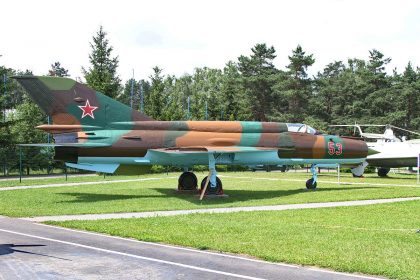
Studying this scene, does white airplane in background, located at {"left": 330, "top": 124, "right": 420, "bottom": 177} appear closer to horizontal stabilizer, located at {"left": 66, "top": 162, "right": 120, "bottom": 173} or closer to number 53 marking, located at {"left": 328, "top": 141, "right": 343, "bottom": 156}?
number 53 marking, located at {"left": 328, "top": 141, "right": 343, "bottom": 156}

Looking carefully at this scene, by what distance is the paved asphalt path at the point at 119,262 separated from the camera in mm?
8305

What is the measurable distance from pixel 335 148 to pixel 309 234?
13.4 metres

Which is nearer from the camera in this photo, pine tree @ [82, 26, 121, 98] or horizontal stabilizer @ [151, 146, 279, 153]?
horizontal stabilizer @ [151, 146, 279, 153]

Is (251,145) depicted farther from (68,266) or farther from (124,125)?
(68,266)

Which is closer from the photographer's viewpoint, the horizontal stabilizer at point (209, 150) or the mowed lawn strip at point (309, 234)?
the mowed lawn strip at point (309, 234)

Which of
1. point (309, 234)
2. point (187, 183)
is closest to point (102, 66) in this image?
point (187, 183)

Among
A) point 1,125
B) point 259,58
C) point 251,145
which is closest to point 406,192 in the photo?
point 251,145

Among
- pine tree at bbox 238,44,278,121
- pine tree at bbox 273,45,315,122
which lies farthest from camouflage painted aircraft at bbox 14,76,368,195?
pine tree at bbox 238,44,278,121

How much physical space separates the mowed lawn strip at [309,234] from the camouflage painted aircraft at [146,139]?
6300 millimetres

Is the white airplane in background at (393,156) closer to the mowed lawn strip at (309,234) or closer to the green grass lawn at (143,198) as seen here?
the green grass lawn at (143,198)

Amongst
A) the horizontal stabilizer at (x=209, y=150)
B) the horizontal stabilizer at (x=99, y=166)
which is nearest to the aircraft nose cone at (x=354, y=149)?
the horizontal stabilizer at (x=209, y=150)

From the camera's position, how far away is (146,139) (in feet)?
73.5

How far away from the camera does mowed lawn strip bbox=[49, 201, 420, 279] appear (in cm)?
928

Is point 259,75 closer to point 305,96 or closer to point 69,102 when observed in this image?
point 305,96
